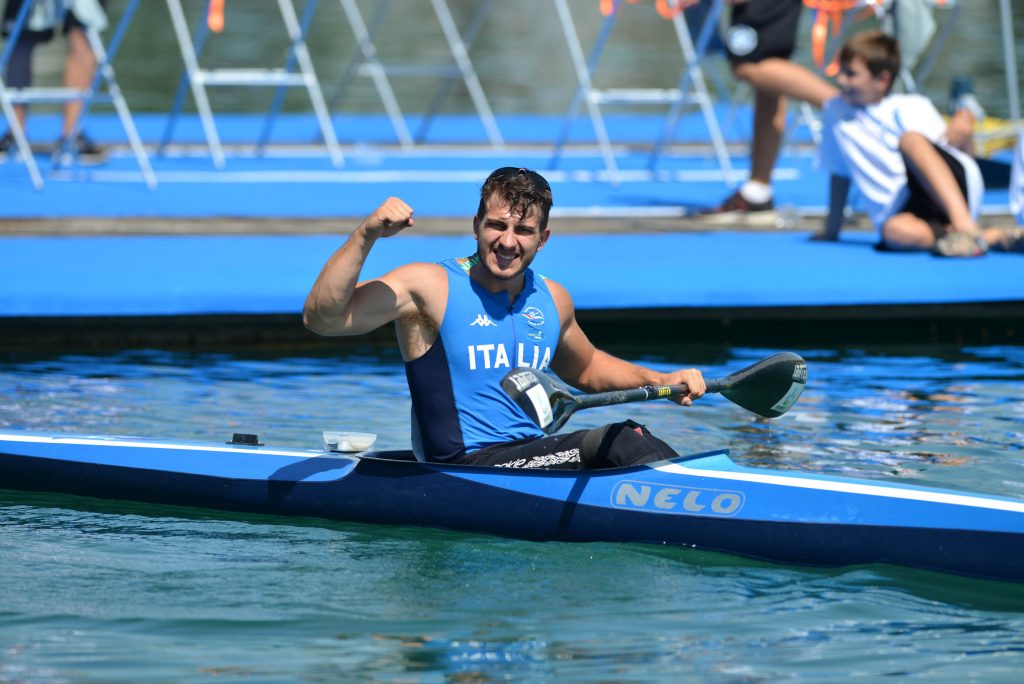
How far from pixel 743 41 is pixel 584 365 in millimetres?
3683

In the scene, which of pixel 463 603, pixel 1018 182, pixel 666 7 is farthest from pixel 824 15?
pixel 463 603


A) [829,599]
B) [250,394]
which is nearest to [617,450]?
[829,599]

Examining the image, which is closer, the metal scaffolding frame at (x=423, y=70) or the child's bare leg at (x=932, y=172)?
the child's bare leg at (x=932, y=172)

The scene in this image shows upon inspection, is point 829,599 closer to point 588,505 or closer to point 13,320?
point 588,505

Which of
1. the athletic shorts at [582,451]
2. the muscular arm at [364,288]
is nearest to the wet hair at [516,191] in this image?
the muscular arm at [364,288]

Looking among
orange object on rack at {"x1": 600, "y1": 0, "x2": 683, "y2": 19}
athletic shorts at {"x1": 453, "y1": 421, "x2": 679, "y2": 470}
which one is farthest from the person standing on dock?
athletic shorts at {"x1": 453, "y1": 421, "x2": 679, "y2": 470}

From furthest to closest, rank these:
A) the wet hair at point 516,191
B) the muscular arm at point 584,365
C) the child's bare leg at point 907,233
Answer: the child's bare leg at point 907,233
the muscular arm at point 584,365
the wet hair at point 516,191

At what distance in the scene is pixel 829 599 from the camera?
3.95 meters

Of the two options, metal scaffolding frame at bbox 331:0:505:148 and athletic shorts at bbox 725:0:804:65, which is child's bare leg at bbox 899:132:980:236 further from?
metal scaffolding frame at bbox 331:0:505:148

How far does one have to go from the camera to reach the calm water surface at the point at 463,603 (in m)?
3.48

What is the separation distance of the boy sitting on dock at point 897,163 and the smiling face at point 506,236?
344cm

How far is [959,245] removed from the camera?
7480 mm

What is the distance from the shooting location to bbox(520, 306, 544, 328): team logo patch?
4371 millimetres

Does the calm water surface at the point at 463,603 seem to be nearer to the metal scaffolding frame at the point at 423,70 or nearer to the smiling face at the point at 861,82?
the smiling face at the point at 861,82
